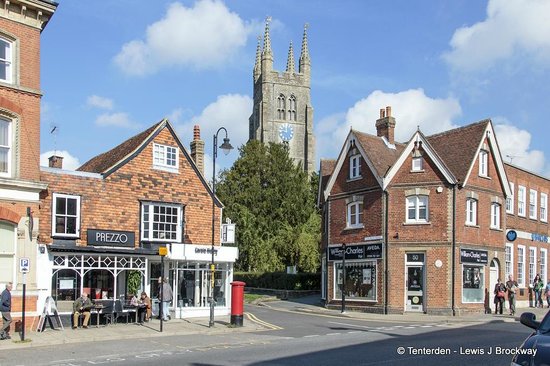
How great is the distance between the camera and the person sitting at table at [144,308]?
24672 mm

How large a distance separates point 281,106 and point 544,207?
274 ft

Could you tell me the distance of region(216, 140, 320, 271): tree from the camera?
58.7 m

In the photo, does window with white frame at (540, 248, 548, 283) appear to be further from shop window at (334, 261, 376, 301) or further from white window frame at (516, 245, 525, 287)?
shop window at (334, 261, 376, 301)

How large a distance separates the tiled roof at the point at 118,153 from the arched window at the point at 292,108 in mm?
92065

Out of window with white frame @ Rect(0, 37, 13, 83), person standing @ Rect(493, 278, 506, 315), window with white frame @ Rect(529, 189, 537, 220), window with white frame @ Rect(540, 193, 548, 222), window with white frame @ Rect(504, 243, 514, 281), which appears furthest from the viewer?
window with white frame @ Rect(540, 193, 548, 222)

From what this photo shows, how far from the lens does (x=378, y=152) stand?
35.2 m

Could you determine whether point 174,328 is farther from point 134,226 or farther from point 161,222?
point 161,222

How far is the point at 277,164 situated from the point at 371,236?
36790 mm

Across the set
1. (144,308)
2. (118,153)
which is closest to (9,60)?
(118,153)

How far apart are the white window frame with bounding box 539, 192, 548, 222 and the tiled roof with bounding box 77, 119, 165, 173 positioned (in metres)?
26.3

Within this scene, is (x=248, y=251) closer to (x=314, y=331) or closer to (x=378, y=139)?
(x=378, y=139)

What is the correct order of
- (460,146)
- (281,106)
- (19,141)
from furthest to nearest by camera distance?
(281,106)
(460,146)
(19,141)

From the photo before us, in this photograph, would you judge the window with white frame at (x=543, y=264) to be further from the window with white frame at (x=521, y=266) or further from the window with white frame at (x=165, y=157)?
the window with white frame at (x=165, y=157)

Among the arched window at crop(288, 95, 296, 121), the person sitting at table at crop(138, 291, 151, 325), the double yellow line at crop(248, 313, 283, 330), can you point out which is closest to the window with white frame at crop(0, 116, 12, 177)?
the person sitting at table at crop(138, 291, 151, 325)
